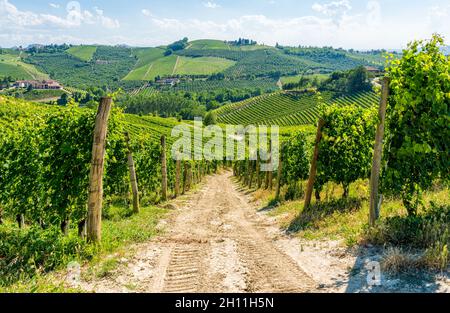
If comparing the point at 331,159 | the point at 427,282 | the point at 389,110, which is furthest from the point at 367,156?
the point at 427,282

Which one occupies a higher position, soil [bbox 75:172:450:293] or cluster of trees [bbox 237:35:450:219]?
cluster of trees [bbox 237:35:450:219]

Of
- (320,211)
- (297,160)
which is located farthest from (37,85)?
(320,211)

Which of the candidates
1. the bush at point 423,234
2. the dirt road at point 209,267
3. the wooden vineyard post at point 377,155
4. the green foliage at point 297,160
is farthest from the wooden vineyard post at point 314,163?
the green foliage at point 297,160

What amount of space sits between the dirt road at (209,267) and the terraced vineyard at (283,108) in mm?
94225

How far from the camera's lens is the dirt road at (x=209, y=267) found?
19.9 feet

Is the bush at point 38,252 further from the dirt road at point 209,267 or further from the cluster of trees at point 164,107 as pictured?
the cluster of trees at point 164,107

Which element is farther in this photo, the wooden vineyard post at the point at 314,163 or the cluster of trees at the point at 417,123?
the wooden vineyard post at the point at 314,163

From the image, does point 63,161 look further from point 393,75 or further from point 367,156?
point 367,156

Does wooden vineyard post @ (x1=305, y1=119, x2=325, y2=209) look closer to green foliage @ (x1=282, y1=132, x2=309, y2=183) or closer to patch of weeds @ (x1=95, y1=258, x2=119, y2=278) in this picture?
green foliage @ (x1=282, y1=132, x2=309, y2=183)

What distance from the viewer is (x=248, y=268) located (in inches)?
275

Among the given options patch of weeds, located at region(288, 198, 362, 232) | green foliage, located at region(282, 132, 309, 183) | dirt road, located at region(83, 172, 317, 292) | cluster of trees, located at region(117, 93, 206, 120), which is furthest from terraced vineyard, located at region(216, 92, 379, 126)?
dirt road, located at region(83, 172, 317, 292)

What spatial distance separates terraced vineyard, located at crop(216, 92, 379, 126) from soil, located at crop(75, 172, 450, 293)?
311 ft

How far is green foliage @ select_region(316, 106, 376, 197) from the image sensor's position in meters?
12.4
